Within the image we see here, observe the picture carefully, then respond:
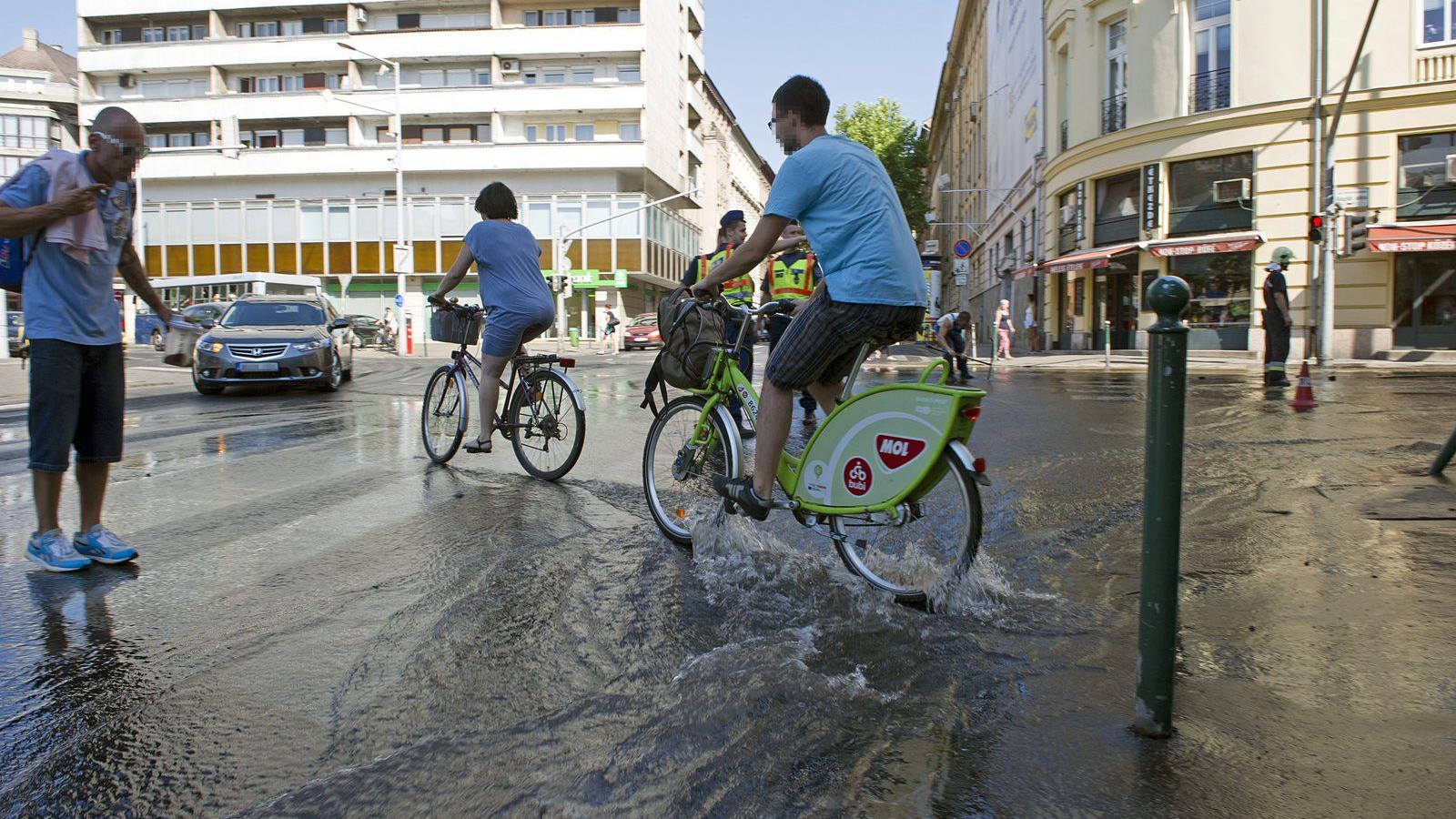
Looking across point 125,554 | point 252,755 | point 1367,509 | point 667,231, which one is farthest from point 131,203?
point 667,231

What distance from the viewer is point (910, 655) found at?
311 centimetres

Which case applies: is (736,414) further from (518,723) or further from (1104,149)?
(1104,149)

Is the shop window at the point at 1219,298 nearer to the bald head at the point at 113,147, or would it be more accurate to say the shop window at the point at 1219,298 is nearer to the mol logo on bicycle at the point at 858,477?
the mol logo on bicycle at the point at 858,477

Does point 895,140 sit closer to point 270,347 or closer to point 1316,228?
point 1316,228

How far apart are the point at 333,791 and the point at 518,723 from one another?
487 mm

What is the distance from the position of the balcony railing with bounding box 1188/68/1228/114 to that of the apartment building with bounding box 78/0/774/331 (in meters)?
30.1

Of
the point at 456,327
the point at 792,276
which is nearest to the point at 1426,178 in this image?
the point at 792,276

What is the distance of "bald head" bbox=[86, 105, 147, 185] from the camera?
4086 mm

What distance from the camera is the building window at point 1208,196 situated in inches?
1006

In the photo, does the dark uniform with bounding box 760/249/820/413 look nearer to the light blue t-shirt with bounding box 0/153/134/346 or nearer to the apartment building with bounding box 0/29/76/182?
the light blue t-shirt with bounding box 0/153/134/346

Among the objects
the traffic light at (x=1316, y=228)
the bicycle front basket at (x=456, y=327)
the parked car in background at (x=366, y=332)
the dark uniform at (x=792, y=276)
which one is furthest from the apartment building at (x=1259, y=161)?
the parked car in background at (x=366, y=332)

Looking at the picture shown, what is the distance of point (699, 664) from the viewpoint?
2996 mm

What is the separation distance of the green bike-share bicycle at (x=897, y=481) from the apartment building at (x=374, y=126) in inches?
1940

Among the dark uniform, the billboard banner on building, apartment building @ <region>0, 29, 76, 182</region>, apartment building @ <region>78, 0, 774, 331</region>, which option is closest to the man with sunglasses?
the dark uniform
